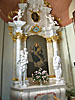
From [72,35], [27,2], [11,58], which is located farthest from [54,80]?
[27,2]

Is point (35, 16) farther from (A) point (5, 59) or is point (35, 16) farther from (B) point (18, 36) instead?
(A) point (5, 59)

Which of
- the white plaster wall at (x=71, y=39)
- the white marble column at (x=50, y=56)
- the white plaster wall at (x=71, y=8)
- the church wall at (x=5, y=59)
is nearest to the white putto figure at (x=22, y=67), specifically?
the church wall at (x=5, y=59)

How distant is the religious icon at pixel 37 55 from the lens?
4787 mm

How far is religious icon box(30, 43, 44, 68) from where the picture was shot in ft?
15.7

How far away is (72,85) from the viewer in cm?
497

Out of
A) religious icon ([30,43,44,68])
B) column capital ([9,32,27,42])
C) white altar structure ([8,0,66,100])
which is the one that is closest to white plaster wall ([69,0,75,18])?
white altar structure ([8,0,66,100])

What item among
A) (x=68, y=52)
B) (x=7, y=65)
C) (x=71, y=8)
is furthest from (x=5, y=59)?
(x=71, y=8)

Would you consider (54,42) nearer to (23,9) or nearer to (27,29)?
(27,29)

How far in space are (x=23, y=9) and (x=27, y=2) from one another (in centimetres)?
69

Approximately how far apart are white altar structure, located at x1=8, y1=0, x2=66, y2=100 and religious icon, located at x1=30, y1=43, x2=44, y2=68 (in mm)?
413

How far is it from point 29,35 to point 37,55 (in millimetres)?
1178

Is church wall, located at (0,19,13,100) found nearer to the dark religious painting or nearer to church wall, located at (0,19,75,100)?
church wall, located at (0,19,75,100)

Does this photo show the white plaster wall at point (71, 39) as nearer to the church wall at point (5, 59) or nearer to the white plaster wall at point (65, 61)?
the white plaster wall at point (65, 61)

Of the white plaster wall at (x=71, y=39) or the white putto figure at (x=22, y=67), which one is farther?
the white plaster wall at (x=71, y=39)
